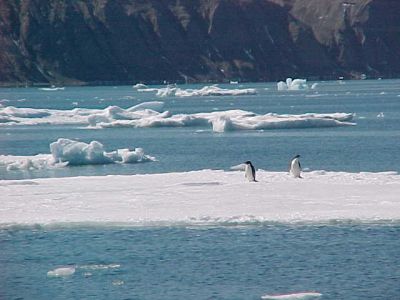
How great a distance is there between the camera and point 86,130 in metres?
58.8

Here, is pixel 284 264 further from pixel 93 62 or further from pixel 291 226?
pixel 93 62

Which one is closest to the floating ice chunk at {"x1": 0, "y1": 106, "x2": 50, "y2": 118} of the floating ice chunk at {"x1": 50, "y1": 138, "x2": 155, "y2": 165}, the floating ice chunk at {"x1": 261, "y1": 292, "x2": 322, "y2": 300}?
the floating ice chunk at {"x1": 50, "y1": 138, "x2": 155, "y2": 165}

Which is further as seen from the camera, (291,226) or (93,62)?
(93,62)

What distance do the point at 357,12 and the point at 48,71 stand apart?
52.6 meters

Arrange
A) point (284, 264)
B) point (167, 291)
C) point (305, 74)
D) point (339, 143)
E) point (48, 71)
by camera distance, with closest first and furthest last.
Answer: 1. point (167, 291)
2. point (284, 264)
3. point (339, 143)
4. point (48, 71)
5. point (305, 74)

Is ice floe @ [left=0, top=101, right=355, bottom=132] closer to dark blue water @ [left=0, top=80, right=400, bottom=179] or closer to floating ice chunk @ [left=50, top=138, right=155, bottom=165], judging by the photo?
dark blue water @ [left=0, top=80, right=400, bottom=179]

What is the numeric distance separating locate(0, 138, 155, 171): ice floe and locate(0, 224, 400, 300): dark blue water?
1358 cm

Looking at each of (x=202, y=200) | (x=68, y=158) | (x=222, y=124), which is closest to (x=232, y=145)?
(x=222, y=124)

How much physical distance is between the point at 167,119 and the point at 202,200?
34.1 meters

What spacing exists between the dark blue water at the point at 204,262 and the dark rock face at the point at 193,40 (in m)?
136

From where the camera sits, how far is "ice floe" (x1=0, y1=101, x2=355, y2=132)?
2088 inches

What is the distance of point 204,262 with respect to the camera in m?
18.0

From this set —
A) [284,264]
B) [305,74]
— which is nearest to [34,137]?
[284,264]

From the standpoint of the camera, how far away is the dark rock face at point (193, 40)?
516ft
